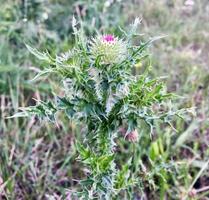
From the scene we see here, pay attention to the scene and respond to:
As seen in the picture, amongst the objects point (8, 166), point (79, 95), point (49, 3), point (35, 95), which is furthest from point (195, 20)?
point (79, 95)

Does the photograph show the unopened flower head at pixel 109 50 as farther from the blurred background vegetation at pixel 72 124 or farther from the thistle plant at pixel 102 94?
the blurred background vegetation at pixel 72 124

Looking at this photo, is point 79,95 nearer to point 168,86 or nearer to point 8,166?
point 8,166

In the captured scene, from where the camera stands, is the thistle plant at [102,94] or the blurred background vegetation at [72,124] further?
the blurred background vegetation at [72,124]

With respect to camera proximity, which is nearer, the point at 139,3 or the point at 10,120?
the point at 10,120

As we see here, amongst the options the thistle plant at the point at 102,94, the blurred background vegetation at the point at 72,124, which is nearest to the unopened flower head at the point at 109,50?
the thistle plant at the point at 102,94

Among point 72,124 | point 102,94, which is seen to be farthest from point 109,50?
point 72,124

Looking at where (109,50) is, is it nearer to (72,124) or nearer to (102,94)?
(102,94)
